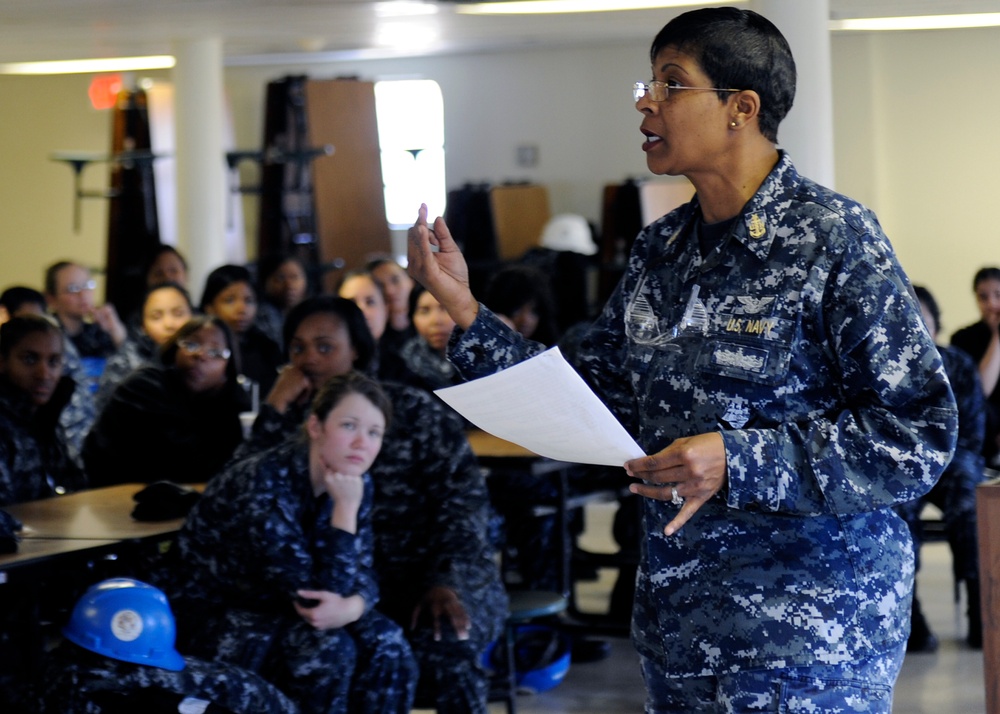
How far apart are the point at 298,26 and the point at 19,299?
306 cm

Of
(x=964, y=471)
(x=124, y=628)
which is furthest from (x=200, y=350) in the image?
(x=964, y=471)

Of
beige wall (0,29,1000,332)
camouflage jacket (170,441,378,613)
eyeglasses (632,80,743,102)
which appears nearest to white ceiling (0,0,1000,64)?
beige wall (0,29,1000,332)

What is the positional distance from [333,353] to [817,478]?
2877 mm

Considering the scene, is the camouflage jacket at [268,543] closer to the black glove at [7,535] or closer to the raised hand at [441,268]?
the black glove at [7,535]

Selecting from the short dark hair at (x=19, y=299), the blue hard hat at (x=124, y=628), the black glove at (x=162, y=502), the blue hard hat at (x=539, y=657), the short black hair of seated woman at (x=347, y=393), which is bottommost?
the blue hard hat at (x=539, y=657)

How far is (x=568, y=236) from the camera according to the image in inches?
431

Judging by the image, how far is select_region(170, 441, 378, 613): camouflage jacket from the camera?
3.47m

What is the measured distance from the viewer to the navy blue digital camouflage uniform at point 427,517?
12.5 ft

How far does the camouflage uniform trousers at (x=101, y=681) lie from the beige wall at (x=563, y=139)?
455cm

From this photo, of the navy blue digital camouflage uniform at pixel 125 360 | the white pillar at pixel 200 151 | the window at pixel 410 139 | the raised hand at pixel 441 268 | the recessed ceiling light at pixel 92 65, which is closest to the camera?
the raised hand at pixel 441 268

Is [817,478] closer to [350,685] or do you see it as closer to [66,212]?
[350,685]

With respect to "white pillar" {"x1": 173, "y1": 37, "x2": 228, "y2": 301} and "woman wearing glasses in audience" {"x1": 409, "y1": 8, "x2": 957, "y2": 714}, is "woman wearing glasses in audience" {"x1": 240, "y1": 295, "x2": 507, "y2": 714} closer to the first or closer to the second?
"woman wearing glasses in audience" {"x1": 409, "y1": 8, "x2": 957, "y2": 714}

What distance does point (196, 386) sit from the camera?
516cm

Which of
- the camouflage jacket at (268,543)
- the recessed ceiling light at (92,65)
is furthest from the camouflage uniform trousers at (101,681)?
the recessed ceiling light at (92,65)
